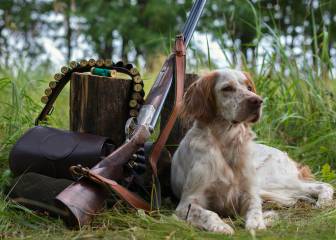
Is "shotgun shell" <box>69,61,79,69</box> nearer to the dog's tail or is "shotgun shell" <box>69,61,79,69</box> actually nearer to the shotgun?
the shotgun

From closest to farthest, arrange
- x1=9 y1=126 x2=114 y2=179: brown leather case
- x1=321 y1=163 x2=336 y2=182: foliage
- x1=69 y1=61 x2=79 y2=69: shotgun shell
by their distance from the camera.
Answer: x1=9 y1=126 x2=114 y2=179: brown leather case < x1=69 y1=61 x2=79 y2=69: shotgun shell < x1=321 y1=163 x2=336 y2=182: foliage

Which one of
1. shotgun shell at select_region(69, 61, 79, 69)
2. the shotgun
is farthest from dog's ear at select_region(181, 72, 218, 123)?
shotgun shell at select_region(69, 61, 79, 69)

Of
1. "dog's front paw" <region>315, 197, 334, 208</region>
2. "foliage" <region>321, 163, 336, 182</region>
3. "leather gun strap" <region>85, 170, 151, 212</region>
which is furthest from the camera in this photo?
"foliage" <region>321, 163, 336, 182</region>

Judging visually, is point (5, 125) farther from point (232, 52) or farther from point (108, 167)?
point (232, 52)

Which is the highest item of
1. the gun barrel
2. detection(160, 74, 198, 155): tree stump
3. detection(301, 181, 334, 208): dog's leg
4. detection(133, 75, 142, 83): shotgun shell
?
the gun barrel

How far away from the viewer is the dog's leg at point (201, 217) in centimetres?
299

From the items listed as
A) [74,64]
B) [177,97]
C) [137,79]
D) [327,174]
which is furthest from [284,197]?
[74,64]

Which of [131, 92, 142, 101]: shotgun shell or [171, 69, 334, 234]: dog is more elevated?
[131, 92, 142, 101]: shotgun shell

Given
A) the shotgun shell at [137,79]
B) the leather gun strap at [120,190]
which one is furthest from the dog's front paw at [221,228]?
the shotgun shell at [137,79]

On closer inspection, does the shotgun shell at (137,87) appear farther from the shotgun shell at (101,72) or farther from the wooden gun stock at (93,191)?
the wooden gun stock at (93,191)

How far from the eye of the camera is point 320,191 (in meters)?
3.88

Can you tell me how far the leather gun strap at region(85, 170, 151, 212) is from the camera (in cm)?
302

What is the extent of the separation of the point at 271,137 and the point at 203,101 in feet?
5.55

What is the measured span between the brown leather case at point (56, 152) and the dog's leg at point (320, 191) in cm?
131
